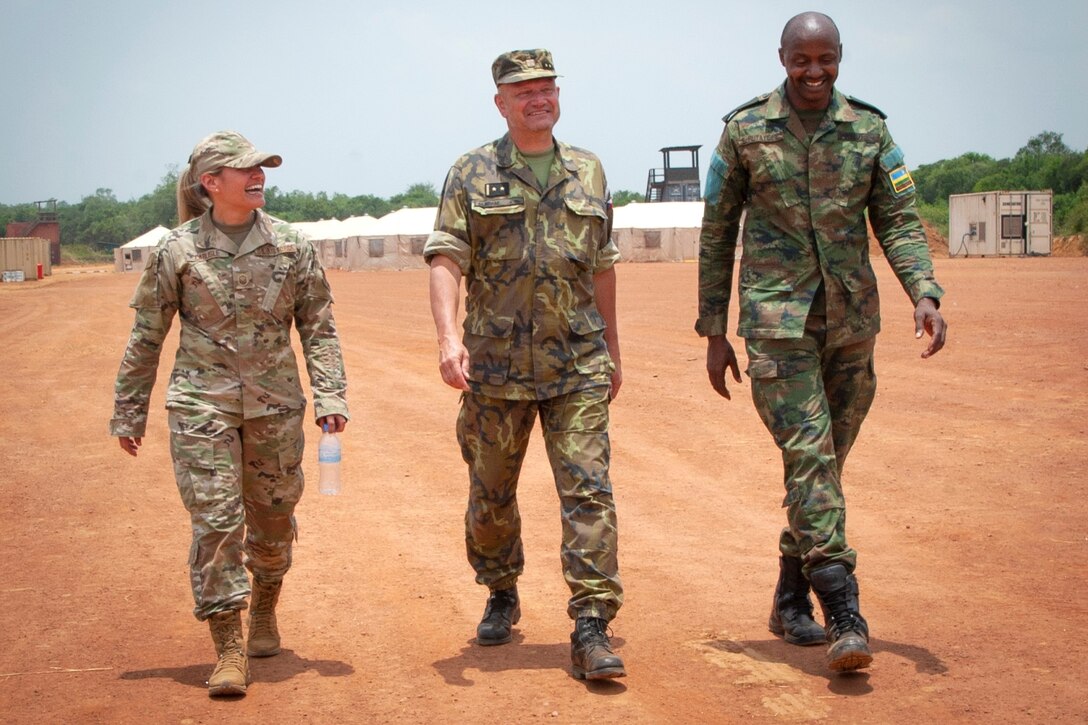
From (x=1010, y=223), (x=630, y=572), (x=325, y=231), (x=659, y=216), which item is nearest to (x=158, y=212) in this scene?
(x=325, y=231)

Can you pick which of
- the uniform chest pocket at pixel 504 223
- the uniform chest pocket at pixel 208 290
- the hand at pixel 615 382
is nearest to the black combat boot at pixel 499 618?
the hand at pixel 615 382

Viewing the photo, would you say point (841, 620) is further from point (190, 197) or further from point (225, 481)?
point (190, 197)

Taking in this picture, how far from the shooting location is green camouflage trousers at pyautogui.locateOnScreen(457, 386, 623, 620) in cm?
524

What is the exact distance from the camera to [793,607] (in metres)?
5.82

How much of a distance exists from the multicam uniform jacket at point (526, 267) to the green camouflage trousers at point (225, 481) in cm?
82

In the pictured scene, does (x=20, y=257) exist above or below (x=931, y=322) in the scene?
below

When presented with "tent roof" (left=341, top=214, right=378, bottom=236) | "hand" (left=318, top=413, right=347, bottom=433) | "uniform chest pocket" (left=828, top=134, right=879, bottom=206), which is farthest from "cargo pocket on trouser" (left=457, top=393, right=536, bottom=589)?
"tent roof" (left=341, top=214, right=378, bottom=236)

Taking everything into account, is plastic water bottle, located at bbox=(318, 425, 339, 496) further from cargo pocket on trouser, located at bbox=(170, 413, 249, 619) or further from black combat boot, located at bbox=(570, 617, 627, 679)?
black combat boot, located at bbox=(570, 617, 627, 679)

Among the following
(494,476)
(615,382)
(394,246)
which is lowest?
(494,476)

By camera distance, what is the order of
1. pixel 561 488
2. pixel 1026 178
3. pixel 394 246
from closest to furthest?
pixel 561 488 → pixel 394 246 → pixel 1026 178

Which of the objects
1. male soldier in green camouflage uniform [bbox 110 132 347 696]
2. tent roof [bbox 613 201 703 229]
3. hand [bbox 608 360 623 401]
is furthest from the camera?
tent roof [bbox 613 201 703 229]

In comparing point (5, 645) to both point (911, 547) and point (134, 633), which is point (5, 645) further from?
point (911, 547)

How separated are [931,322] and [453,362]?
1813mm

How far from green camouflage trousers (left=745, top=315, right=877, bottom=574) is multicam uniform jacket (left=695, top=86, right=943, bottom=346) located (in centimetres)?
9
